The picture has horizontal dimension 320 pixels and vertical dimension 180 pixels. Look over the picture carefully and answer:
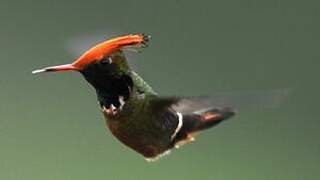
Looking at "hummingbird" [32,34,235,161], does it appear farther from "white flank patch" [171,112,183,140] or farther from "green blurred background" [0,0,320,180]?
"green blurred background" [0,0,320,180]

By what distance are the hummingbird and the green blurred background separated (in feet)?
4.09

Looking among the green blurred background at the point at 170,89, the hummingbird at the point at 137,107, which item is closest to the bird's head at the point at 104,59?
the hummingbird at the point at 137,107

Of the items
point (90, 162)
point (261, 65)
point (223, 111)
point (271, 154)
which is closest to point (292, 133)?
point (271, 154)

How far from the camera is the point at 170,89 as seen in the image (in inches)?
90.1

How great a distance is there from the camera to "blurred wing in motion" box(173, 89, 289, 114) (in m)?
0.71

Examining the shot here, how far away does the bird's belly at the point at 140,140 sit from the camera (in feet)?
2.54

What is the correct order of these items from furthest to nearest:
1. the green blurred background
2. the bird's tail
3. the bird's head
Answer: the green blurred background
the bird's tail
the bird's head

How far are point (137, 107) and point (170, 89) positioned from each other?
149 cm

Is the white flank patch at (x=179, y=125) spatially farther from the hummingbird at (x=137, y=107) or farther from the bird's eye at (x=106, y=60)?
the bird's eye at (x=106, y=60)

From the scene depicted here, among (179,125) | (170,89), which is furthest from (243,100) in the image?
(170,89)

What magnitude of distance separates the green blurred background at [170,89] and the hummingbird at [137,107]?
125cm

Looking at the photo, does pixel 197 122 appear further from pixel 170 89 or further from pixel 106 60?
pixel 170 89

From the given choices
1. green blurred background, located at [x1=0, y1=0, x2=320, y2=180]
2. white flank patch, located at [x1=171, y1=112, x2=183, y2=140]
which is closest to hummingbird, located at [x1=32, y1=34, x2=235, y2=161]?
white flank patch, located at [x1=171, y1=112, x2=183, y2=140]

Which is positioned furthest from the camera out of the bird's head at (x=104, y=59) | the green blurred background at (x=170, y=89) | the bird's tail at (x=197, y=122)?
the green blurred background at (x=170, y=89)
